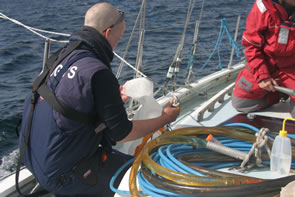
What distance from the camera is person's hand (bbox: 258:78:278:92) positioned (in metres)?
2.70

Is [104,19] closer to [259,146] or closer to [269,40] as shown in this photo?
[259,146]

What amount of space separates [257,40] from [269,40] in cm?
10

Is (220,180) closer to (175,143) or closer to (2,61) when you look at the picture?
(175,143)

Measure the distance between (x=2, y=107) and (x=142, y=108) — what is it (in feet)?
11.3

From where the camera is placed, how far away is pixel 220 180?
1607 mm

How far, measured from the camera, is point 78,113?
1.69m

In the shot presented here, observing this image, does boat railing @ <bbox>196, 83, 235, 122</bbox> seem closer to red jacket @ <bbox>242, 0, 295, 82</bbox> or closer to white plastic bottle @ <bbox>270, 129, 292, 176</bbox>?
red jacket @ <bbox>242, 0, 295, 82</bbox>

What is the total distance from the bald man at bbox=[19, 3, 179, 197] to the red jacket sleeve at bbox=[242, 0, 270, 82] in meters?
1.21

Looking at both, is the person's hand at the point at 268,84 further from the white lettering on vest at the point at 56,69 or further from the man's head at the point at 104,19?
the white lettering on vest at the point at 56,69

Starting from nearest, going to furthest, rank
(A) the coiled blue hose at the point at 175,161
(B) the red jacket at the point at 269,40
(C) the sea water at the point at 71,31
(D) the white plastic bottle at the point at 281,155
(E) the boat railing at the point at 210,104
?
(A) the coiled blue hose at the point at 175,161
(D) the white plastic bottle at the point at 281,155
(B) the red jacket at the point at 269,40
(E) the boat railing at the point at 210,104
(C) the sea water at the point at 71,31

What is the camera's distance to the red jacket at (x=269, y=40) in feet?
8.52

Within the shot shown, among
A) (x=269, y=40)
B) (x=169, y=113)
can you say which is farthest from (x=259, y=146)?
(x=269, y=40)

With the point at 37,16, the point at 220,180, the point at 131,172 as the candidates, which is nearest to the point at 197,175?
the point at 220,180

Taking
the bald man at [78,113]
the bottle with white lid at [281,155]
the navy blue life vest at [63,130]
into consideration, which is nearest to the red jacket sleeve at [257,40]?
the bottle with white lid at [281,155]
